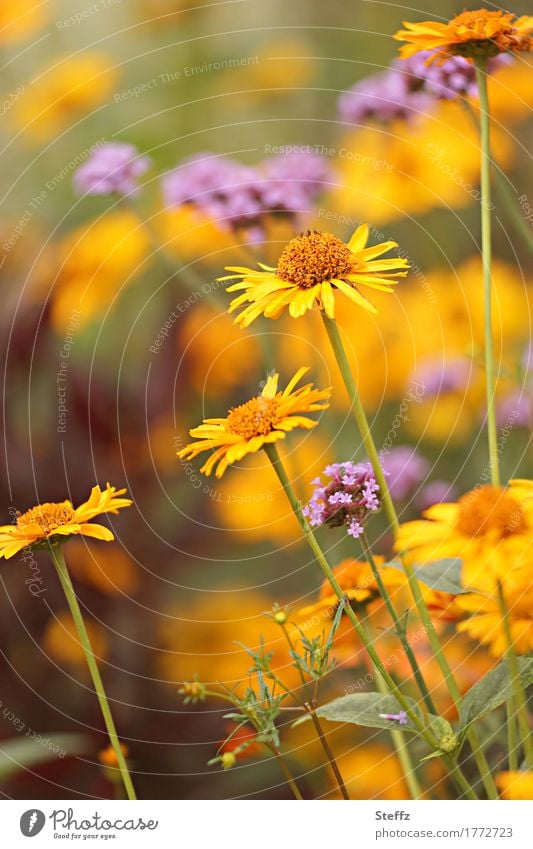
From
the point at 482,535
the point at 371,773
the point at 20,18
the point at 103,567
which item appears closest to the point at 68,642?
the point at 103,567

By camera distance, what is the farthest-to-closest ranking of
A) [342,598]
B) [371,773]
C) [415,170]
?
[415,170]
[371,773]
[342,598]

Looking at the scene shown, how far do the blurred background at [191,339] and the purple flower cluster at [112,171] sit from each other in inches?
1.2

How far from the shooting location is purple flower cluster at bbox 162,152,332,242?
447 millimetres

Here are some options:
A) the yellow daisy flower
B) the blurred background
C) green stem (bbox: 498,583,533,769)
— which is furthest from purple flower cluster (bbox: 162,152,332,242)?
green stem (bbox: 498,583,533,769)

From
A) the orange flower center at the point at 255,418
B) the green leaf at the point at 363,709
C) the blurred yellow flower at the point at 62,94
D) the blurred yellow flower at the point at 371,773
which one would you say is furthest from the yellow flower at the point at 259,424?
the blurred yellow flower at the point at 62,94

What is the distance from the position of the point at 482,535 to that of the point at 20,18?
18.2 inches

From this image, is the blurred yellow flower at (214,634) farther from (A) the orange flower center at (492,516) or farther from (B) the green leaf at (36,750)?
(A) the orange flower center at (492,516)

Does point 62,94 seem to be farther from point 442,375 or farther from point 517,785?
point 517,785

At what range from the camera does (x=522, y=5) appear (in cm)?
50

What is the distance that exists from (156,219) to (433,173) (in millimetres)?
175

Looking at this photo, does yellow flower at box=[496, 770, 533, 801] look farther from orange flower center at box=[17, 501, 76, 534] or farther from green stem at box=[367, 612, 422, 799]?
orange flower center at box=[17, 501, 76, 534]

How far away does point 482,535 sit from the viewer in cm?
31
